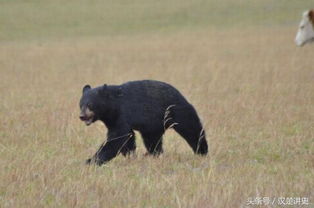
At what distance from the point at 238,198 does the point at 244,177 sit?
1.01 m

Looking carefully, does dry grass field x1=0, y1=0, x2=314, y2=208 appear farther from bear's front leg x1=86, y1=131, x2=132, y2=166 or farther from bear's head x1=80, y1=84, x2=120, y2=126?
bear's head x1=80, y1=84, x2=120, y2=126

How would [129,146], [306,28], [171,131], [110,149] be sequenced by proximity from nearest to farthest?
[110,149]
[129,146]
[171,131]
[306,28]

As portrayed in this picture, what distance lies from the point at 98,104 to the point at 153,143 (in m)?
1.00

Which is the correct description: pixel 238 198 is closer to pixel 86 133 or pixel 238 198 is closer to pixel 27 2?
pixel 86 133

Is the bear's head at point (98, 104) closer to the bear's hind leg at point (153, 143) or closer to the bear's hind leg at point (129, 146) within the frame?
the bear's hind leg at point (129, 146)

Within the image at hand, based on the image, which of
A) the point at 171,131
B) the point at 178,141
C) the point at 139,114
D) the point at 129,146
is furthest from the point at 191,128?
the point at 171,131

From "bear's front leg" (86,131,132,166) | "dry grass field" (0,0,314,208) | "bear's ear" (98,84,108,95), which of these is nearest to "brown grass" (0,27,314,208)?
"dry grass field" (0,0,314,208)

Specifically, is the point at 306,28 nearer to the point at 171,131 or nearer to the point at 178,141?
the point at 171,131

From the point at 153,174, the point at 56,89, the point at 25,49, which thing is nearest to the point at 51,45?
the point at 25,49

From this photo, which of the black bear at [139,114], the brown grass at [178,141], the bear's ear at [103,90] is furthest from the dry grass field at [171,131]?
the bear's ear at [103,90]

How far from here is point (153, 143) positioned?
27.4ft

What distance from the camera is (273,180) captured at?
6.32 m

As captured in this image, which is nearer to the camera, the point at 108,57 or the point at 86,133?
the point at 86,133

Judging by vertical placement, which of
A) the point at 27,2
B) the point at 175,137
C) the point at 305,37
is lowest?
the point at 175,137
